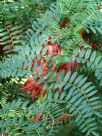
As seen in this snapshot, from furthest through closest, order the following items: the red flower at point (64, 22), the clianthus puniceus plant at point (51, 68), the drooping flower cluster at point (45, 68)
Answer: the red flower at point (64, 22) < the drooping flower cluster at point (45, 68) < the clianthus puniceus plant at point (51, 68)

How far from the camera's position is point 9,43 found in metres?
1.80

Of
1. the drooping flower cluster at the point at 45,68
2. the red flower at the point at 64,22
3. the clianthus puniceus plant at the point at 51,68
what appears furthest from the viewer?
the red flower at the point at 64,22

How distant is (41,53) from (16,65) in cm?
14

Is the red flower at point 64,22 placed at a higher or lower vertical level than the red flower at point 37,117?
higher

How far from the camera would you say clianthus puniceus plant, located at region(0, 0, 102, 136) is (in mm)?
1399

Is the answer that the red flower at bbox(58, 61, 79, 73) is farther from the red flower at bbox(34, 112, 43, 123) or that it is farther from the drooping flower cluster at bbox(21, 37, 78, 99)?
the red flower at bbox(34, 112, 43, 123)

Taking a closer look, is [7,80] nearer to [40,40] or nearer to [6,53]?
[6,53]

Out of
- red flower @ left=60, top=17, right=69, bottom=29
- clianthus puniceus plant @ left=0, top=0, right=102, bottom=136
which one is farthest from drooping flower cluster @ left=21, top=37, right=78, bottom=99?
red flower @ left=60, top=17, right=69, bottom=29

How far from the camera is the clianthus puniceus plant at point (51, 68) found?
55.1 inches

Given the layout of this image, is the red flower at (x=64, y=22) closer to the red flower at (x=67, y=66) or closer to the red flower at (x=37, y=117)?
the red flower at (x=67, y=66)

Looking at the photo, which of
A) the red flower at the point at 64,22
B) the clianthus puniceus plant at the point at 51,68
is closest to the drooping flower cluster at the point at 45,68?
the clianthus puniceus plant at the point at 51,68

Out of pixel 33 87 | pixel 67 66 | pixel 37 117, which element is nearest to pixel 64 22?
pixel 67 66

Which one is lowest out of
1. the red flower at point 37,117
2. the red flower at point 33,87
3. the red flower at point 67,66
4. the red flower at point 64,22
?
the red flower at point 37,117

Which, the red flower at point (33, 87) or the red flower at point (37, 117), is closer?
the red flower at point (37, 117)
